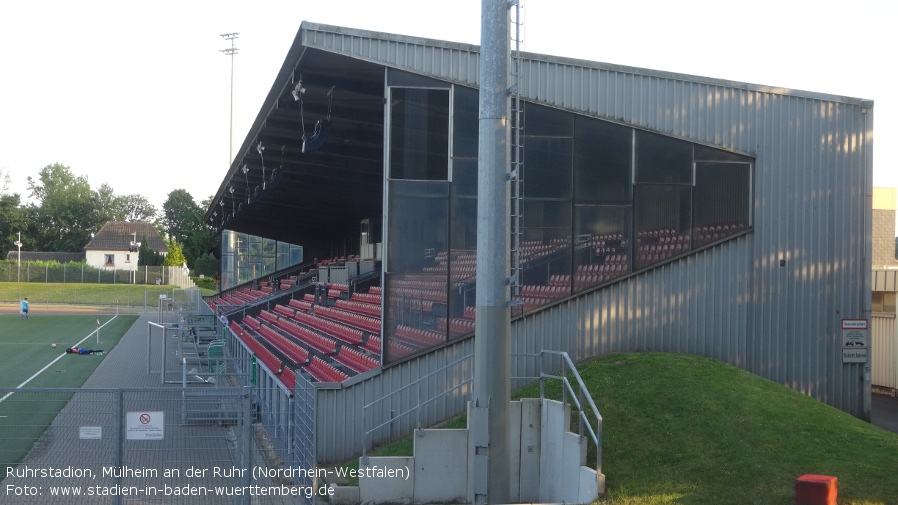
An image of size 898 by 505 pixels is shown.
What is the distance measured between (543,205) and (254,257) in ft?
120

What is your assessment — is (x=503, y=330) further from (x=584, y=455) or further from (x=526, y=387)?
(x=526, y=387)

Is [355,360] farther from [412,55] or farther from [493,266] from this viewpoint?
[493,266]

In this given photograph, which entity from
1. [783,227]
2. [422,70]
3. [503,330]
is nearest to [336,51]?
[422,70]

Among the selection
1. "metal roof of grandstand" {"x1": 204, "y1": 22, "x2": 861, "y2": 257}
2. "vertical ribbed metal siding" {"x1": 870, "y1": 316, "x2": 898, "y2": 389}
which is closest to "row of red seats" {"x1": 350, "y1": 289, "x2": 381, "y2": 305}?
"metal roof of grandstand" {"x1": 204, "y1": 22, "x2": 861, "y2": 257}

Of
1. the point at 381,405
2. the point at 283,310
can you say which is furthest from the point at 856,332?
the point at 283,310

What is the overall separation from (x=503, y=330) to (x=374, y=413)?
3.79m

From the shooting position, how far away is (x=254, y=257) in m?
48.4

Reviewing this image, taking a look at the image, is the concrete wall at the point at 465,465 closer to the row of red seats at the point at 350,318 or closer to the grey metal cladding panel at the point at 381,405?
the grey metal cladding panel at the point at 381,405

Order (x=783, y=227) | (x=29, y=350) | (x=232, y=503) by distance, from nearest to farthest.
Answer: (x=232, y=503) → (x=783, y=227) → (x=29, y=350)

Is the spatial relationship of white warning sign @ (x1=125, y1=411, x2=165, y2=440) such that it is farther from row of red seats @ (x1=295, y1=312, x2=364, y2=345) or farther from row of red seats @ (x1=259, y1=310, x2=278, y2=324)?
row of red seats @ (x1=259, y1=310, x2=278, y2=324)

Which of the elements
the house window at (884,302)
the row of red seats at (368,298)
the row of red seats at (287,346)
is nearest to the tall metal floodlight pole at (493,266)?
the row of red seats at (287,346)

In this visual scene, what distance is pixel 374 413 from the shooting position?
1344 cm

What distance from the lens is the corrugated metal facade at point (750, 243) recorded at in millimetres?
13852

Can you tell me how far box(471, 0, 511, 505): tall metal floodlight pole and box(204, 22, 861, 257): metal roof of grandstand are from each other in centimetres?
358
